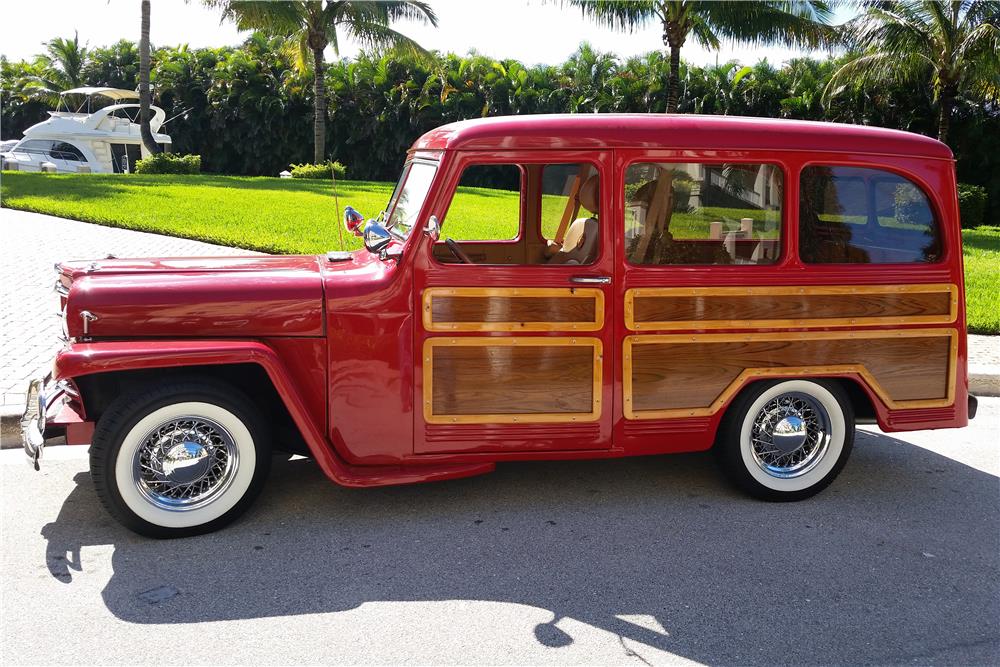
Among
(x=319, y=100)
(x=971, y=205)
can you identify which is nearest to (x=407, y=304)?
(x=971, y=205)

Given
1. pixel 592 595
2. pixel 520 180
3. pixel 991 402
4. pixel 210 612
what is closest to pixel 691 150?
pixel 520 180

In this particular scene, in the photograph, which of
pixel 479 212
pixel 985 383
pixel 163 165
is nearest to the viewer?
pixel 479 212

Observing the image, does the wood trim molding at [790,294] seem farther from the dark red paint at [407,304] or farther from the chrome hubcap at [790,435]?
the chrome hubcap at [790,435]

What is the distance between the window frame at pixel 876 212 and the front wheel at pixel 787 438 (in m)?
0.64

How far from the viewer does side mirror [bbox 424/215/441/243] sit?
14.2ft

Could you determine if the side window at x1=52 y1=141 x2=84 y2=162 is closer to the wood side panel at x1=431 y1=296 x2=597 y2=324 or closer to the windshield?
the windshield

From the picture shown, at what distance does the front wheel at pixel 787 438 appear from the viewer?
15.8ft

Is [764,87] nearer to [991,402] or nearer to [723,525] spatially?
[991,402]

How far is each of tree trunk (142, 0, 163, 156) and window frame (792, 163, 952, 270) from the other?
23.2m

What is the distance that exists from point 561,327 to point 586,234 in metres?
0.53

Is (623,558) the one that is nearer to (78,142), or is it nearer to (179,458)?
(179,458)

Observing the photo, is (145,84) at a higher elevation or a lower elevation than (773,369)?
higher

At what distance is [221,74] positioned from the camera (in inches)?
1347

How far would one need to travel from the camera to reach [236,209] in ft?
50.8
